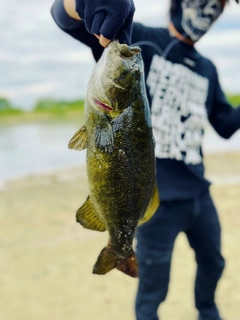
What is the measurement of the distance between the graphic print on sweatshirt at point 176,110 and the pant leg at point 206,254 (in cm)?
34

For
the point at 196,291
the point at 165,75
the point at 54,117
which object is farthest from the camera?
the point at 54,117

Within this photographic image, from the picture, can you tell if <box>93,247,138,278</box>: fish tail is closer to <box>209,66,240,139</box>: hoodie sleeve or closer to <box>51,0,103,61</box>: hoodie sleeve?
<box>51,0,103,61</box>: hoodie sleeve

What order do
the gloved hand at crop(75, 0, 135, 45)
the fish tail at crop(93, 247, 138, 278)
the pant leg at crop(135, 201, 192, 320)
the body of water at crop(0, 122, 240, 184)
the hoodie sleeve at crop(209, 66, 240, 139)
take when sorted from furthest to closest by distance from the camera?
the body of water at crop(0, 122, 240, 184)
the hoodie sleeve at crop(209, 66, 240, 139)
the pant leg at crop(135, 201, 192, 320)
the fish tail at crop(93, 247, 138, 278)
the gloved hand at crop(75, 0, 135, 45)

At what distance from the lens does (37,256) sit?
15.4 ft

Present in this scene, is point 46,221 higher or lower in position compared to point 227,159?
higher

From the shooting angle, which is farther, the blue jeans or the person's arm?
the blue jeans

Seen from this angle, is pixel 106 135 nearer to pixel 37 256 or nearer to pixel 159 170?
pixel 159 170

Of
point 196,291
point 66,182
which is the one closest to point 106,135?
point 196,291

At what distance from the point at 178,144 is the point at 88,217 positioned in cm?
106

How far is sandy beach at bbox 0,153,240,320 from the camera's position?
3.61 meters

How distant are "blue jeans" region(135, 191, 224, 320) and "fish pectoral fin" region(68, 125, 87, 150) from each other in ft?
3.60

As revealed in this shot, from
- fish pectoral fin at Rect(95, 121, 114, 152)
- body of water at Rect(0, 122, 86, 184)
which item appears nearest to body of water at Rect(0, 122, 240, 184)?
body of water at Rect(0, 122, 86, 184)

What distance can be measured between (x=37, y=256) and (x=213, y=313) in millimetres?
2340

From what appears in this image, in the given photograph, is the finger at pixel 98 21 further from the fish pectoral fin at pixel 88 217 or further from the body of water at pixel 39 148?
the body of water at pixel 39 148
